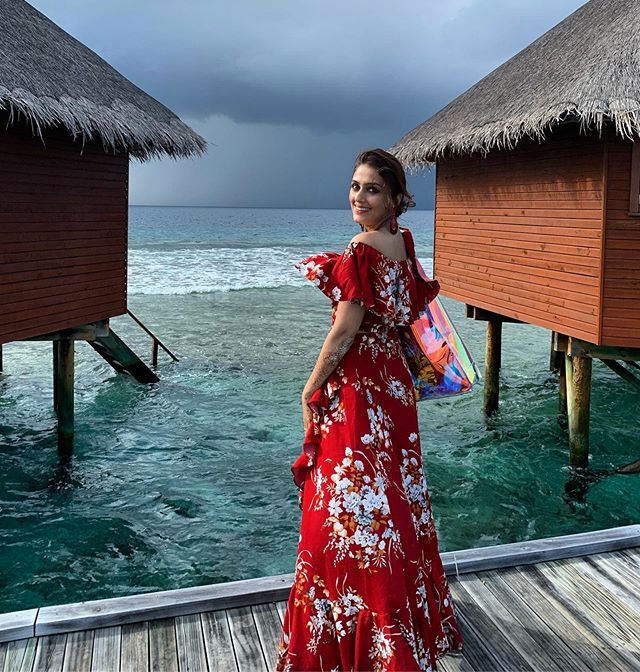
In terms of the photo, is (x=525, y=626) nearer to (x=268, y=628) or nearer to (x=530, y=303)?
(x=268, y=628)

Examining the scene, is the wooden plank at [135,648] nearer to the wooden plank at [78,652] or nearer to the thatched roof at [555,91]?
the wooden plank at [78,652]

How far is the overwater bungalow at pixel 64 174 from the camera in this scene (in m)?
7.17

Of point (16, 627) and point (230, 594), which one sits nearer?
point (16, 627)

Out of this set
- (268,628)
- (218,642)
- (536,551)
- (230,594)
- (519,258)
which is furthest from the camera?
(519,258)

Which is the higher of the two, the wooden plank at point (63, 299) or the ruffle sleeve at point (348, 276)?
the ruffle sleeve at point (348, 276)

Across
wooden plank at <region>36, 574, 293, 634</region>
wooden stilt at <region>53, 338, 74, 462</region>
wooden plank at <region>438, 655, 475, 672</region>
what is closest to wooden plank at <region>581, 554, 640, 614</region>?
wooden plank at <region>438, 655, 475, 672</region>

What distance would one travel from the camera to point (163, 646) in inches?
121

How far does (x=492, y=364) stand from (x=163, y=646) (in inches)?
344

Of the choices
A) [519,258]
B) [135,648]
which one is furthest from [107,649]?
[519,258]

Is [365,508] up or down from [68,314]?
down

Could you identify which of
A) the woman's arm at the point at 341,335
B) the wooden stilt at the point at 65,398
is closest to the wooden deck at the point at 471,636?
the woman's arm at the point at 341,335

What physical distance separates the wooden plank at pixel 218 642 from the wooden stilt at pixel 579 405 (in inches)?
235

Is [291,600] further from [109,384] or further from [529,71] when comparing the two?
[109,384]

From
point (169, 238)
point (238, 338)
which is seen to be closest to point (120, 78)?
point (238, 338)
